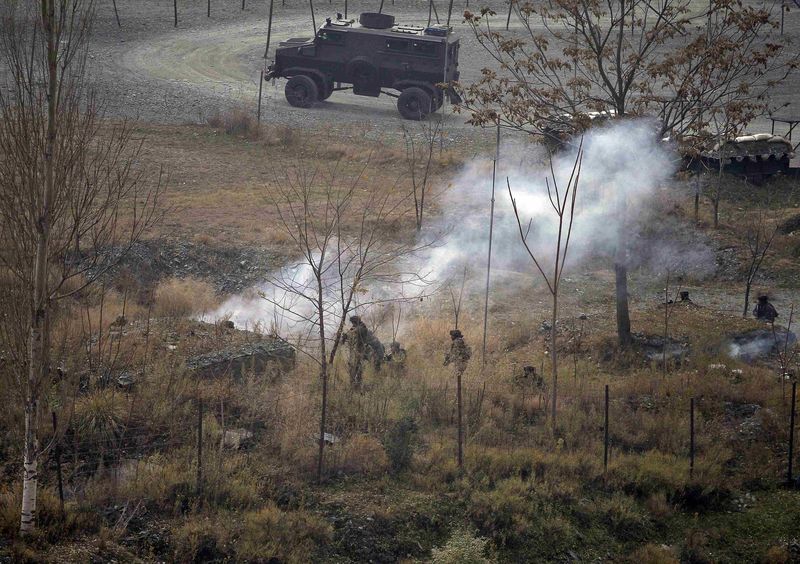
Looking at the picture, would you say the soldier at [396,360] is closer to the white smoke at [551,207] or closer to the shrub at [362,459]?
the shrub at [362,459]

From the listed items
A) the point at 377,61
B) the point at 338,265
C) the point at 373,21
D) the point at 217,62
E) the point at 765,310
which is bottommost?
the point at 765,310

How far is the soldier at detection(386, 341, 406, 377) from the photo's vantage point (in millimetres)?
10703

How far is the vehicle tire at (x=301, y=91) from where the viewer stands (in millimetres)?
24453

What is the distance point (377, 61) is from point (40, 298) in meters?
18.6

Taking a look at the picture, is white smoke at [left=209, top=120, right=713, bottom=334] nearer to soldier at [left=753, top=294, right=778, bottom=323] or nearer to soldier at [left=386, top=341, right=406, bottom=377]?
soldier at [left=386, top=341, right=406, bottom=377]

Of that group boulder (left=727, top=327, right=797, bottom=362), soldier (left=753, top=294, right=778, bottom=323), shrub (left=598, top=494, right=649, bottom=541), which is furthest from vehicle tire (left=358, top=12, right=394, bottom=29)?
shrub (left=598, top=494, right=649, bottom=541)

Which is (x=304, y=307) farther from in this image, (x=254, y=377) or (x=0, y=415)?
(x=0, y=415)

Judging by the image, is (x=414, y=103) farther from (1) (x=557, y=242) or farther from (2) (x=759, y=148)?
(1) (x=557, y=242)

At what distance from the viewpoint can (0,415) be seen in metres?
8.55

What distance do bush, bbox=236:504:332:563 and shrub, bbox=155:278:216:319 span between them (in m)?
5.40

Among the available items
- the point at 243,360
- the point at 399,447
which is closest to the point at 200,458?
the point at 399,447

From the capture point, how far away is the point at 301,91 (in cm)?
2462

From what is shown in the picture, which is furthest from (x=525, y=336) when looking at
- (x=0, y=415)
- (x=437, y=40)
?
(x=437, y=40)

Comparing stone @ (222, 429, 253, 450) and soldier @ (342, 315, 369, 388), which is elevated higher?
soldier @ (342, 315, 369, 388)
